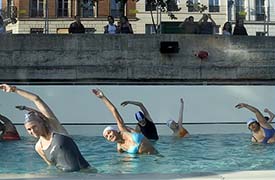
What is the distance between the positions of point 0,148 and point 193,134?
559 centimetres

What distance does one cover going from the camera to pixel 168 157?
9195mm

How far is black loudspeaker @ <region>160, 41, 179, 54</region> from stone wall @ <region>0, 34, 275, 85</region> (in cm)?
13

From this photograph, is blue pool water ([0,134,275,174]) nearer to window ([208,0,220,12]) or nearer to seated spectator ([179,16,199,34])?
seated spectator ([179,16,199,34])

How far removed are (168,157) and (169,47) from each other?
7622 mm

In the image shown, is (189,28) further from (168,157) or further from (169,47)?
(168,157)

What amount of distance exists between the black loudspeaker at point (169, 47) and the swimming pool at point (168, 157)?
13.1 feet

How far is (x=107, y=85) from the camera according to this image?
1549 cm

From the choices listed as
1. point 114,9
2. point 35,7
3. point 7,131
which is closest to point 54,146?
point 7,131

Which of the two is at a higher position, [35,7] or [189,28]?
[35,7]

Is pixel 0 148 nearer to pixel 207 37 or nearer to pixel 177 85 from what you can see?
pixel 177 85

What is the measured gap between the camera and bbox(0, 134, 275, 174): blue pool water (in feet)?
24.6

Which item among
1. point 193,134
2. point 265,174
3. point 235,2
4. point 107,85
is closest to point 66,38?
point 107,85

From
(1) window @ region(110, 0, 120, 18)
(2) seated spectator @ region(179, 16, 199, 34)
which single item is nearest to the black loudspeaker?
(2) seated spectator @ region(179, 16, 199, 34)

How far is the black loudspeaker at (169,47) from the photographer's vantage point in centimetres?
1625
